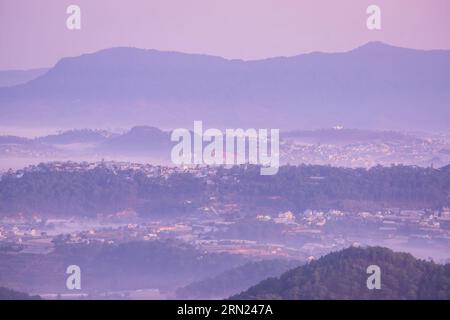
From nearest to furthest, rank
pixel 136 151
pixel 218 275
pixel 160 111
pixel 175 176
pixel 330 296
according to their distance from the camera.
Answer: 1. pixel 330 296
2. pixel 218 275
3. pixel 175 176
4. pixel 136 151
5. pixel 160 111

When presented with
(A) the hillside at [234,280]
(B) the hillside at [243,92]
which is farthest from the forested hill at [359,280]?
(B) the hillside at [243,92]

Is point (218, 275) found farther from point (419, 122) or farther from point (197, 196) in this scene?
point (419, 122)

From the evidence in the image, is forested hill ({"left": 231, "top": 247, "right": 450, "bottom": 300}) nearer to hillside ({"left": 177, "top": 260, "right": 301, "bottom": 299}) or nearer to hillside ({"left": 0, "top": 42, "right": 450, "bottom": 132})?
hillside ({"left": 177, "top": 260, "right": 301, "bottom": 299})

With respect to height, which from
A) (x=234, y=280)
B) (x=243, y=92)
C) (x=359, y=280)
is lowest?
(x=234, y=280)

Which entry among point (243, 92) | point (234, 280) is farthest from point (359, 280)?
point (243, 92)

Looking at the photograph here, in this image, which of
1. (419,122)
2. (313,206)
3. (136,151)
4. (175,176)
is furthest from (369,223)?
(419,122)

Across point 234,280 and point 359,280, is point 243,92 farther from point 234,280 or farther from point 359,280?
point 359,280
